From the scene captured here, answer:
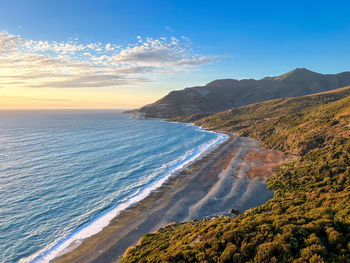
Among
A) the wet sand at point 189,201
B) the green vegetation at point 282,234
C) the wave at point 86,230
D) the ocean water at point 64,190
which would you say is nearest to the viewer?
the green vegetation at point 282,234

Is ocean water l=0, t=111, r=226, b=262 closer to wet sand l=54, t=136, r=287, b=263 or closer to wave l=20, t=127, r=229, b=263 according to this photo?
wave l=20, t=127, r=229, b=263

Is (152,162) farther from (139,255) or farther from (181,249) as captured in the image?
(181,249)

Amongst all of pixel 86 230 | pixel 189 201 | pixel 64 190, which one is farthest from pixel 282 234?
pixel 64 190

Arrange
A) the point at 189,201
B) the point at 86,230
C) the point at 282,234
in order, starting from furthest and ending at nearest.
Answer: the point at 189,201
the point at 86,230
the point at 282,234

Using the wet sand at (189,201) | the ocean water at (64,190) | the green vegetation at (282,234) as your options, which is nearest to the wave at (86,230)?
the ocean water at (64,190)

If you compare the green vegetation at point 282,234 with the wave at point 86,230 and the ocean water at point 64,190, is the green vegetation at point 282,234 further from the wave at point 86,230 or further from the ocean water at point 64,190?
the ocean water at point 64,190

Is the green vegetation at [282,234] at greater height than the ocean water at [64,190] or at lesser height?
greater

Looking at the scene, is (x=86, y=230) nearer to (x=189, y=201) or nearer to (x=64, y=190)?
(x=64, y=190)

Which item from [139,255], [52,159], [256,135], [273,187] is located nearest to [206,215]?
[139,255]

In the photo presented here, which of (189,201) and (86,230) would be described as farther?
(189,201)
